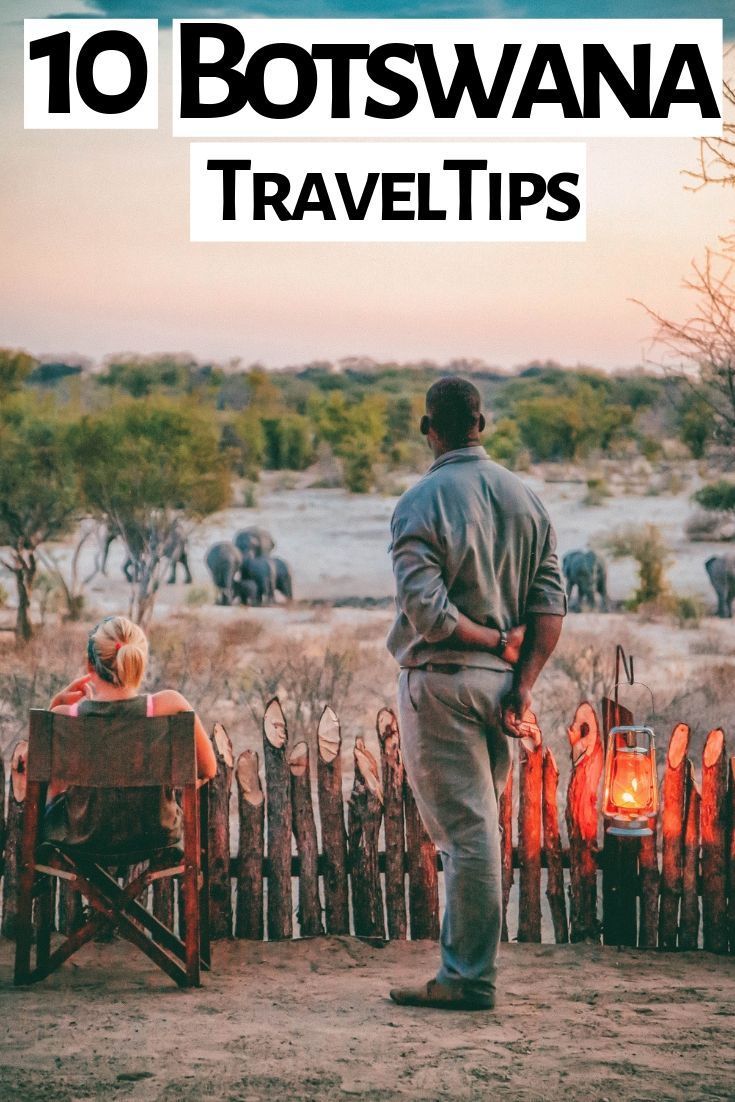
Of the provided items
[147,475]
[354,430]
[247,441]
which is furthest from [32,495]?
[354,430]

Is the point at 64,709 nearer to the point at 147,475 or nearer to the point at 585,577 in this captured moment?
the point at 147,475

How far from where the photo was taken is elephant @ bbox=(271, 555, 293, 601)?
669 inches

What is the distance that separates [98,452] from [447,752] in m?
12.1

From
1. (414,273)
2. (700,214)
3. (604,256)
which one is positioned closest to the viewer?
(700,214)

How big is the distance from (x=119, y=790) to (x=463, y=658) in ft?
3.41

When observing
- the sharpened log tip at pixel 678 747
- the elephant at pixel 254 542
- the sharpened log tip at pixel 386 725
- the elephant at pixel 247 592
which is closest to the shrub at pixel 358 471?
the elephant at pixel 254 542

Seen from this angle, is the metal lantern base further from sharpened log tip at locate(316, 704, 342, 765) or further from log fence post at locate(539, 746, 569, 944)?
sharpened log tip at locate(316, 704, 342, 765)

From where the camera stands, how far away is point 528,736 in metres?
4.05

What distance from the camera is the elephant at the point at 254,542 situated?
17.6 metres

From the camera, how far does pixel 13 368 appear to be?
67.2 feet

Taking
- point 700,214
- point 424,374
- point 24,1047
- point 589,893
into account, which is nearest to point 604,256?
point 700,214

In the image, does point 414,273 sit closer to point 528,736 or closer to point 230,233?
point 230,233

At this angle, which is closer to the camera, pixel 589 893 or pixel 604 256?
pixel 589 893

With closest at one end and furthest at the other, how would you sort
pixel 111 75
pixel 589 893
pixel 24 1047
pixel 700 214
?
1. pixel 24 1047
2. pixel 589 893
3. pixel 111 75
4. pixel 700 214
